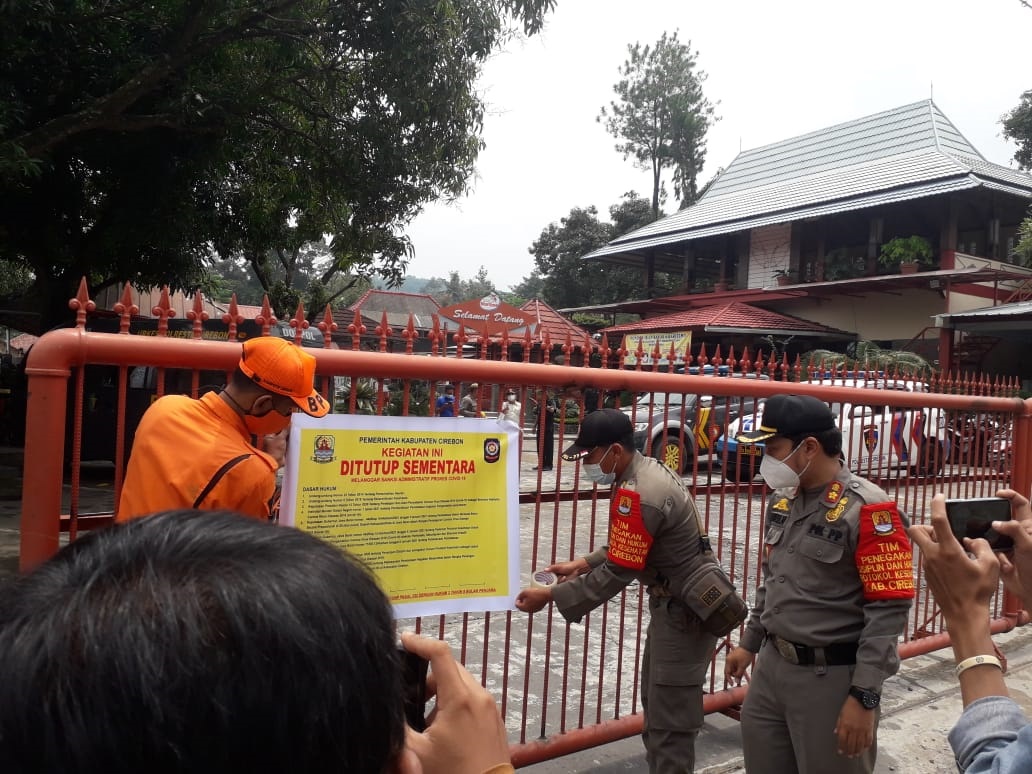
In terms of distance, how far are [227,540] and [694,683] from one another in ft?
8.11

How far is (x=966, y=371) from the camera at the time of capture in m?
17.5

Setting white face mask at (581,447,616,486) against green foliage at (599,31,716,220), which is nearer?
white face mask at (581,447,616,486)

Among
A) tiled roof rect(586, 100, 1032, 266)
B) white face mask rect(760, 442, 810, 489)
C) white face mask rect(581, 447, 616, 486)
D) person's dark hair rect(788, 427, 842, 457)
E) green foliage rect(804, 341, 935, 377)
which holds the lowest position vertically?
white face mask rect(581, 447, 616, 486)

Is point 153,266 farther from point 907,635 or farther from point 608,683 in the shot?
point 907,635

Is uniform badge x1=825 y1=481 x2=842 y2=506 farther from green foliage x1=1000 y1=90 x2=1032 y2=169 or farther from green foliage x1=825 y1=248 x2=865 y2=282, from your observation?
green foliage x1=1000 y1=90 x2=1032 y2=169

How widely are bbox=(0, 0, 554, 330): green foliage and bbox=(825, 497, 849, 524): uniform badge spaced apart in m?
7.02

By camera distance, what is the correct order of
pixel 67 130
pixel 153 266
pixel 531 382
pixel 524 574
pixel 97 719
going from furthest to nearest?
pixel 153 266 → pixel 67 130 → pixel 524 574 → pixel 531 382 → pixel 97 719

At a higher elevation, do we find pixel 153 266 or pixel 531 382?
pixel 153 266

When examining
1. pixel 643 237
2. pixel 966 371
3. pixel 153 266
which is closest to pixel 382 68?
pixel 153 266

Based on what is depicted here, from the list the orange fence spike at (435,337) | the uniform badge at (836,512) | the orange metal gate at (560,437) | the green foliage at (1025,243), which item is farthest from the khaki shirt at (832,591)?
the green foliage at (1025,243)

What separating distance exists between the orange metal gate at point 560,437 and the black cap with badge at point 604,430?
0.11m

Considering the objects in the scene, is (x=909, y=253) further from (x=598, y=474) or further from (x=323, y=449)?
(x=323, y=449)

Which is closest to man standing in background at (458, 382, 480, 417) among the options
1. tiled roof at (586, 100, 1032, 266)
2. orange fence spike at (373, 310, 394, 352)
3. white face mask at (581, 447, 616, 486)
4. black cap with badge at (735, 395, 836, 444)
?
orange fence spike at (373, 310, 394, 352)

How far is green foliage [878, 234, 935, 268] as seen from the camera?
18719mm
